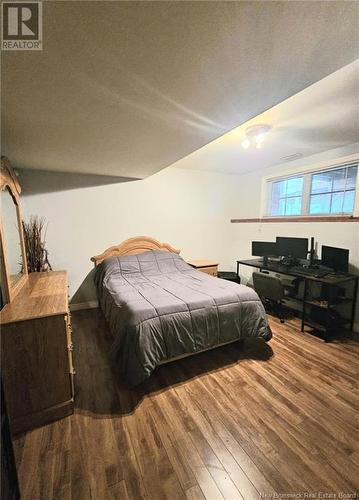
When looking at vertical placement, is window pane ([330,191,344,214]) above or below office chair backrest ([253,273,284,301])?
above

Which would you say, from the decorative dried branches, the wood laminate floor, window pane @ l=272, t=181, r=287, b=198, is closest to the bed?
the wood laminate floor

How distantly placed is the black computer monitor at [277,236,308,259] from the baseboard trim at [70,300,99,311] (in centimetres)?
298

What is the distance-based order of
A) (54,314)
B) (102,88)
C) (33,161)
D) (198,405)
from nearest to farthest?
1. (102,88)
2. (54,314)
3. (198,405)
4. (33,161)

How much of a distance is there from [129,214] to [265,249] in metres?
2.27

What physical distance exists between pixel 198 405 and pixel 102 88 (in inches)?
85.1

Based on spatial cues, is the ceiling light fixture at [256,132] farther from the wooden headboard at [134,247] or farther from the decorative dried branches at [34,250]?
the decorative dried branches at [34,250]

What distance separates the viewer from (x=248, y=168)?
400 cm

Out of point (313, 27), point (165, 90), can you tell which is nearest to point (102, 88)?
point (165, 90)

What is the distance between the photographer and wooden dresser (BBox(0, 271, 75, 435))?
1.43 m

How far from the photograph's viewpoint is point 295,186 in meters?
3.60

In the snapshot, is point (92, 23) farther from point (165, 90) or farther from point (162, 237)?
point (162, 237)

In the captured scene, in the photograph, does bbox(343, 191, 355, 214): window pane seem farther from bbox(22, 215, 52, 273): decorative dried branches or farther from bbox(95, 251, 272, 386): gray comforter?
bbox(22, 215, 52, 273): decorative dried branches

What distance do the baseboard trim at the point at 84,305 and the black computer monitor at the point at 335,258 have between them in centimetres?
337

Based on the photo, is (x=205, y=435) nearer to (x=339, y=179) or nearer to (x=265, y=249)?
(x=265, y=249)
